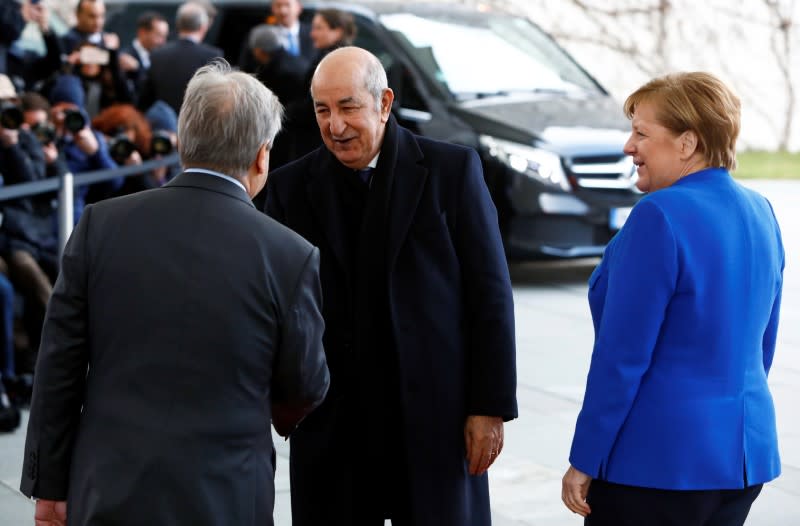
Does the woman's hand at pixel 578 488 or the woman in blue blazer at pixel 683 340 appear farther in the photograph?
the woman's hand at pixel 578 488

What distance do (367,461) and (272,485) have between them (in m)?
0.58

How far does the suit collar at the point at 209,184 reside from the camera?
9.55ft

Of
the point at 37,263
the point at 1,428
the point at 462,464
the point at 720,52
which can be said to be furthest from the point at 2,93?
the point at 720,52

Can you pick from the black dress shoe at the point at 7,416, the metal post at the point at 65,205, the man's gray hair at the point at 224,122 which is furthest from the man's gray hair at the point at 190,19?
the man's gray hair at the point at 224,122

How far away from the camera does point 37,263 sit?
283 inches

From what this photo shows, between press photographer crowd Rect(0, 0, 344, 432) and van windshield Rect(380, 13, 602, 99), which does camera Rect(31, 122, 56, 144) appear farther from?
van windshield Rect(380, 13, 602, 99)

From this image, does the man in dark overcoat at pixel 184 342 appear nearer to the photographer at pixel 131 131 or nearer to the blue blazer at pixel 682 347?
the blue blazer at pixel 682 347

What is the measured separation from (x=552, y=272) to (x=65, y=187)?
4865 millimetres

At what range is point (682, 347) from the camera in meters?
2.97

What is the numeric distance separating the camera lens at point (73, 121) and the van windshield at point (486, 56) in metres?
3.54

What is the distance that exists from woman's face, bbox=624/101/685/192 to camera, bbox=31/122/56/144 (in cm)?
483

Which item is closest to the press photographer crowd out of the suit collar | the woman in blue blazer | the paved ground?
the paved ground

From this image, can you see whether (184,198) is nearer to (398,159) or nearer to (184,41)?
(398,159)

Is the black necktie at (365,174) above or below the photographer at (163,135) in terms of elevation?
above
